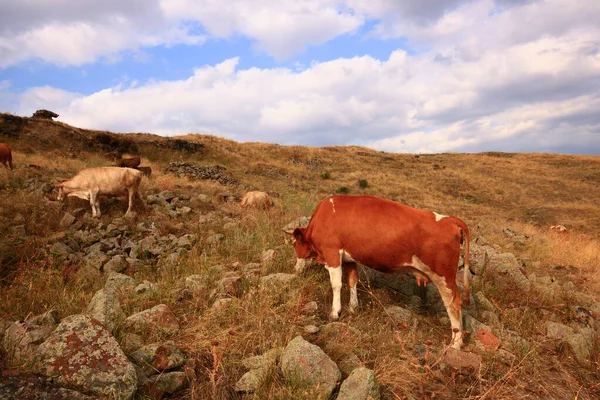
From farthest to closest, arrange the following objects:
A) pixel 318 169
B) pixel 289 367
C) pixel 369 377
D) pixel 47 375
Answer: pixel 318 169, pixel 289 367, pixel 369 377, pixel 47 375

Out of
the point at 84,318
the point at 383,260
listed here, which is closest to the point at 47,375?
the point at 84,318

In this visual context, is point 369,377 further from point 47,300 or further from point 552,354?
point 47,300

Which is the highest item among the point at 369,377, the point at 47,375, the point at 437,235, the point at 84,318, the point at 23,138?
the point at 23,138

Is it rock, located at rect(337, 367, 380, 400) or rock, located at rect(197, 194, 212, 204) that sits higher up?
rock, located at rect(197, 194, 212, 204)

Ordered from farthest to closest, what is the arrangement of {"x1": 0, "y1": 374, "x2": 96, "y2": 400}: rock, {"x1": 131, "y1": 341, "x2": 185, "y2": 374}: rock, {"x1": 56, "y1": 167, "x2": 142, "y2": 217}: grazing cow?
1. {"x1": 56, "y1": 167, "x2": 142, "y2": 217}: grazing cow
2. {"x1": 131, "y1": 341, "x2": 185, "y2": 374}: rock
3. {"x1": 0, "y1": 374, "x2": 96, "y2": 400}: rock

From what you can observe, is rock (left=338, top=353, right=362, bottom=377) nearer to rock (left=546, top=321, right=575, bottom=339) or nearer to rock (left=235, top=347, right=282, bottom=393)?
rock (left=235, top=347, right=282, bottom=393)

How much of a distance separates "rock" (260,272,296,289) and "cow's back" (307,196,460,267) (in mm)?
670

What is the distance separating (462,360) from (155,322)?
11.1 ft

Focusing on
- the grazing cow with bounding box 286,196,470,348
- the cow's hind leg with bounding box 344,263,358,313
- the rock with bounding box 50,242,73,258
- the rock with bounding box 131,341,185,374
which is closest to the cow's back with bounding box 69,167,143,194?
the rock with bounding box 50,242,73,258

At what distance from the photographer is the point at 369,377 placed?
311cm

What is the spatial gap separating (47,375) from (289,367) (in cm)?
190

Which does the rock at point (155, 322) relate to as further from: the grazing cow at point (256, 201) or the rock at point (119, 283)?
the grazing cow at point (256, 201)

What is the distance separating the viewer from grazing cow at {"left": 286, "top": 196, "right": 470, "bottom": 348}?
461cm

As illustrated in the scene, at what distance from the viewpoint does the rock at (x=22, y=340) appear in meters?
3.01
